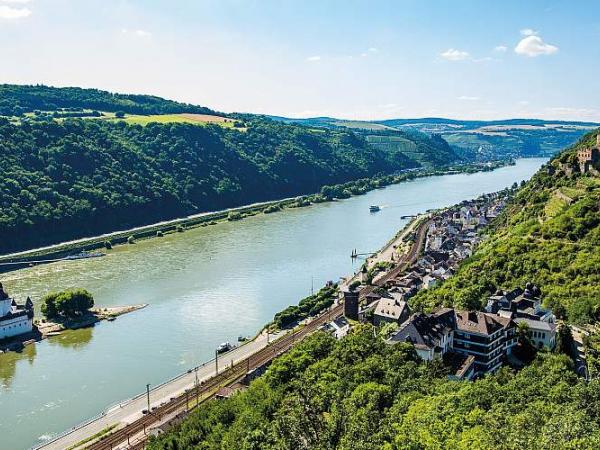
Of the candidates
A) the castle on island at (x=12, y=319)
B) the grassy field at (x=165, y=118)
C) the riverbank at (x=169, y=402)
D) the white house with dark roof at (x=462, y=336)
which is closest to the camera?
the riverbank at (x=169, y=402)

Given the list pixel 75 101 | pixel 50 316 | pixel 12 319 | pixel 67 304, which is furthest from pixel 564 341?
pixel 75 101

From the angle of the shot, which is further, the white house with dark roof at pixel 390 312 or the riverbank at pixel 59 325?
the riverbank at pixel 59 325

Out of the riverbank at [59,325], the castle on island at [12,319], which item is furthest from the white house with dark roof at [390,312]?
the castle on island at [12,319]

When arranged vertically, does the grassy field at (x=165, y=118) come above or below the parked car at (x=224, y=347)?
above

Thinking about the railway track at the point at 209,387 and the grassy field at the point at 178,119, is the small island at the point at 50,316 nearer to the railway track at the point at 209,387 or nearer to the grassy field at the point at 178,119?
the railway track at the point at 209,387

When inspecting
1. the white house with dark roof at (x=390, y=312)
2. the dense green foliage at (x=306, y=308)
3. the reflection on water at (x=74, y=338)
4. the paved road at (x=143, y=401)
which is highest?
the white house with dark roof at (x=390, y=312)

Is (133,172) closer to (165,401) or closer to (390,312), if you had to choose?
(390,312)
